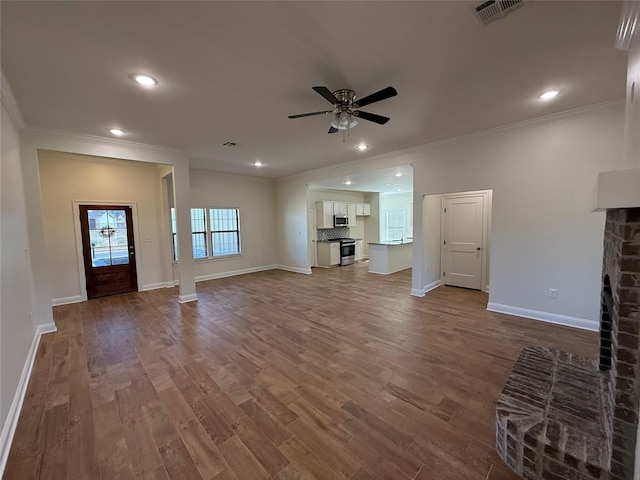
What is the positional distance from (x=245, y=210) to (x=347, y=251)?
3595 millimetres

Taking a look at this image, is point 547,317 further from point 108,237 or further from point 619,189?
point 108,237

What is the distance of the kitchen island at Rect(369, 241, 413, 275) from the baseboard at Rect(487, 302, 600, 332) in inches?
122

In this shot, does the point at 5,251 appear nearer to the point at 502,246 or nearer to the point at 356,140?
the point at 356,140

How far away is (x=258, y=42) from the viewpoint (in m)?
2.00

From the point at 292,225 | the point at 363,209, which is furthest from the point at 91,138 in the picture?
the point at 363,209

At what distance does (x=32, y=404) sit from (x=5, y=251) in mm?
1355

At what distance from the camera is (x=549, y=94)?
2.91 metres

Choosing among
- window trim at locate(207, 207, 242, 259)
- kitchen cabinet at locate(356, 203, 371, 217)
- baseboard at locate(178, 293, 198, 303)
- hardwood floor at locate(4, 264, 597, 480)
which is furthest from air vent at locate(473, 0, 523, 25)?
kitchen cabinet at locate(356, 203, 371, 217)

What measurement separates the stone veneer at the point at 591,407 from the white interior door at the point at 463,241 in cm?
369

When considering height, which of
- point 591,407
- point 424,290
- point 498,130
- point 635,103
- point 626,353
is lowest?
point 424,290

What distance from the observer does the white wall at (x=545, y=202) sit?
3.35 m

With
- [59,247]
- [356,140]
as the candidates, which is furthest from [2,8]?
[59,247]

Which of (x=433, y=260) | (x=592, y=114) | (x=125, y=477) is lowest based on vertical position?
(x=125, y=477)

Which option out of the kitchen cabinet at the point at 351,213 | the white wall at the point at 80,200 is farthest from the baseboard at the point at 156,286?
the kitchen cabinet at the point at 351,213
